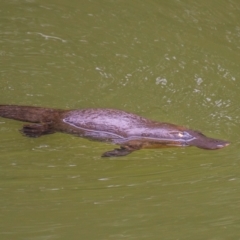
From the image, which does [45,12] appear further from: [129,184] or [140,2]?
[129,184]

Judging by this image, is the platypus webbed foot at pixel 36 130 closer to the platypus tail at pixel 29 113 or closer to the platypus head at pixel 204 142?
the platypus tail at pixel 29 113

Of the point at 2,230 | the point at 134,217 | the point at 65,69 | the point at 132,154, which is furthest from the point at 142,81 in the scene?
the point at 2,230

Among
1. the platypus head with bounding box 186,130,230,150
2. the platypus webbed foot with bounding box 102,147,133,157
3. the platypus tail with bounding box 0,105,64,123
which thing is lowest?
the platypus webbed foot with bounding box 102,147,133,157

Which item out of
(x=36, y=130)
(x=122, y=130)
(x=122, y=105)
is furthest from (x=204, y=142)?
(x=36, y=130)

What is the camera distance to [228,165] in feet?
13.9

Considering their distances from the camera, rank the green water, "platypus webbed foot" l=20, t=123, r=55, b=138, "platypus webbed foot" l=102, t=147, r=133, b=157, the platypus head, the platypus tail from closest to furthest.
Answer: the green water, "platypus webbed foot" l=102, t=147, r=133, b=157, the platypus head, "platypus webbed foot" l=20, t=123, r=55, b=138, the platypus tail

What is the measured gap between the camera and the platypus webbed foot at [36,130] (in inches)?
176

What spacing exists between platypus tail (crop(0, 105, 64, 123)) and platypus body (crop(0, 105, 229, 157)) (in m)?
0.07

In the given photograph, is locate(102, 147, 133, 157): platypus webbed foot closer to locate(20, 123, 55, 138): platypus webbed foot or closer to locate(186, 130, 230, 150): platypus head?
locate(186, 130, 230, 150): platypus head

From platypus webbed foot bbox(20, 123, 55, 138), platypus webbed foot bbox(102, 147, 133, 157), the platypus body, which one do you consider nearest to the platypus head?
the platypus body

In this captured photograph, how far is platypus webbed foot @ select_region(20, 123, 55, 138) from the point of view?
176 inches

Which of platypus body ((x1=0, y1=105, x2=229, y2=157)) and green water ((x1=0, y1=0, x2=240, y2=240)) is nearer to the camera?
green water ((x1=0, y1=0, x2=240, y2=240))

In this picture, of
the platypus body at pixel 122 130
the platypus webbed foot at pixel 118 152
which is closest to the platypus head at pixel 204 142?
the platypus body at pixel 122 130

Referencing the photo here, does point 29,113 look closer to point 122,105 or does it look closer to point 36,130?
point 36,130
